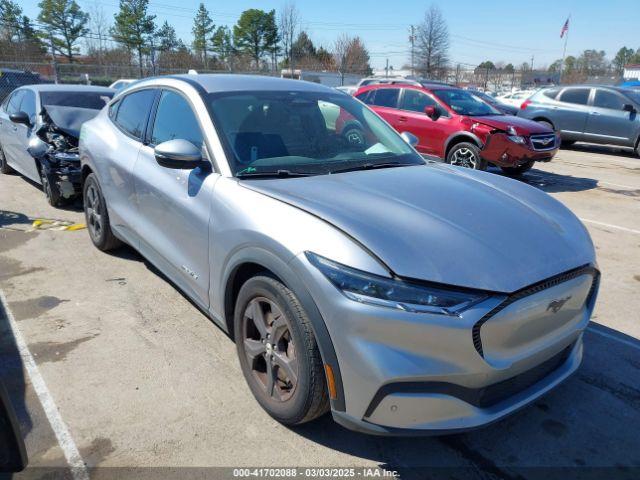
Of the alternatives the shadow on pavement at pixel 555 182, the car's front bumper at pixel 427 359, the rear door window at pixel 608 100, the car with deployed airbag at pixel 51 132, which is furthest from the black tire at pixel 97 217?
the rear door window at pixel 608 100

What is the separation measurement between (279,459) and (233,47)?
247 ft

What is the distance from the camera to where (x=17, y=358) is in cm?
320

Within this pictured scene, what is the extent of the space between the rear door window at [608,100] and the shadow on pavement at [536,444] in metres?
12.8

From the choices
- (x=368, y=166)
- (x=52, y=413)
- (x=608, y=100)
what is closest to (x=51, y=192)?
(x=52, y=413)

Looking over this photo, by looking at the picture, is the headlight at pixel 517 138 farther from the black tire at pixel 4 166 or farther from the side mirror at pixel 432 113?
the black tire at pixel 4 166

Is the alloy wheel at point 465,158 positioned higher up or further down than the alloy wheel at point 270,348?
higher up

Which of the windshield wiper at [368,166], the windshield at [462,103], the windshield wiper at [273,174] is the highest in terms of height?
the windshield at [462,103]

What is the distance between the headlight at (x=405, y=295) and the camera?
200 cm

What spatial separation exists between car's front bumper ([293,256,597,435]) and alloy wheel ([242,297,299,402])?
37 cm

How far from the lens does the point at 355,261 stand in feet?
6.84

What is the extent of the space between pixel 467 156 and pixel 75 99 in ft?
21.4

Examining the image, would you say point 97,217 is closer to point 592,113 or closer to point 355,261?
point 355,261

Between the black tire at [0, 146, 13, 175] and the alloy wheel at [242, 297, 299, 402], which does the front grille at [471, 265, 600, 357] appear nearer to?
the alloy wheel at [242, 297, 299, 402]

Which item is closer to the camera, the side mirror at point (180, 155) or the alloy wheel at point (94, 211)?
the side mirror at point (180, 155)
